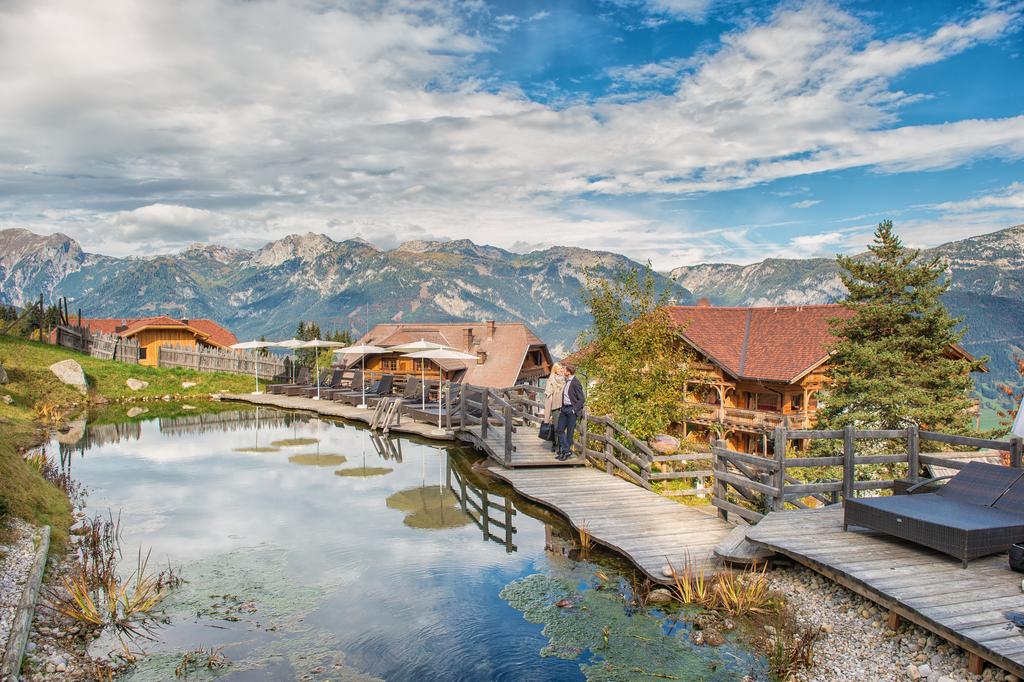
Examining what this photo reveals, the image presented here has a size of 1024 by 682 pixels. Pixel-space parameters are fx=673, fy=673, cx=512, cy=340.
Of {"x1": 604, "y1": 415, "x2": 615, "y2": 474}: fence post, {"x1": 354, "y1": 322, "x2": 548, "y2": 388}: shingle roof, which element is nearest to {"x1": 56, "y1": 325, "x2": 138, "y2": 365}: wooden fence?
{"x1": 354, "y1": 322, "x2": 548, "y2": 388}: shingle roof

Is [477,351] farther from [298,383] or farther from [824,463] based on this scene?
[824,463]

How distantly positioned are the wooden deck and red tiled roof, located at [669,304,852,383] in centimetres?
2356

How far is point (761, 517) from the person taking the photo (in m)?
9.81

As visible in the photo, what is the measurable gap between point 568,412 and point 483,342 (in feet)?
127

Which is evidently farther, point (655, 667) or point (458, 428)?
point (458, 428)

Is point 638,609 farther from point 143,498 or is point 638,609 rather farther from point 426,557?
point 143,498

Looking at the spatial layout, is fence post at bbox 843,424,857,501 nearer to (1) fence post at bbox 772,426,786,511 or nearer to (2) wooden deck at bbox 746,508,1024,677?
(2) wooden deck at bbox 746,508,1024,677

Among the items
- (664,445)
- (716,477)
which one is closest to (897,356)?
(664,445)

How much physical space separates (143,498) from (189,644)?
798 cm

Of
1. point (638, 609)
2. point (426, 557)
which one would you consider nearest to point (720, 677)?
point (638, 609)

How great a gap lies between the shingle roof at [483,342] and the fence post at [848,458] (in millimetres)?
38675

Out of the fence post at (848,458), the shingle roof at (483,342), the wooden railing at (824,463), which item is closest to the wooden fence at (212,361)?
the shingle roof at (483,342)

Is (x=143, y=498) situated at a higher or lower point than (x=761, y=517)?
lower

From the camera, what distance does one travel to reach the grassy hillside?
11.5 meters
